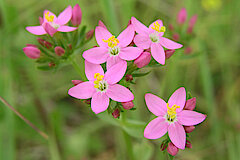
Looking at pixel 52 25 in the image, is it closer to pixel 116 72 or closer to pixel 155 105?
pixel 116 72

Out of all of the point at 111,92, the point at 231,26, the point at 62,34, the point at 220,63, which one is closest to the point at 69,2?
the point at 62,34

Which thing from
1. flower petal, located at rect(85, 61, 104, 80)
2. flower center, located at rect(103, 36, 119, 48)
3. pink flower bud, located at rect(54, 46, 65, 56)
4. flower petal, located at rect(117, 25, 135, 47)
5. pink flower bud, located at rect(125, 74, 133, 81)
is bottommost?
pink flower bud, located at rect(125, 74, 133, 81)

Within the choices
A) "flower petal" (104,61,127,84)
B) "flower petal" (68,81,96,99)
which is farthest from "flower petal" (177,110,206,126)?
"flower petal" (68,81,96,99)

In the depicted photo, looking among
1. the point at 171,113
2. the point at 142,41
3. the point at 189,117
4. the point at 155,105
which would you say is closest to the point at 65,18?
the point at 142,41

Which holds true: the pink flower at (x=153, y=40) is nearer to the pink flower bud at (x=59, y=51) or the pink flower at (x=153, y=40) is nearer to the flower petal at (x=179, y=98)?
the flower petal at (x=179, y=98)

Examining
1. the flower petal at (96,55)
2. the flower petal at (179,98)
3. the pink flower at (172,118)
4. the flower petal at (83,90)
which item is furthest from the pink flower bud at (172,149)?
the flower petal at (96,55)

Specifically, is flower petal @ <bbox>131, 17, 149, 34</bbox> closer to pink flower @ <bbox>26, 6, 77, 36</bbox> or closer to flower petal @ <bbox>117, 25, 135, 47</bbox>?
flower petal @ <bbox>117, 25, 135, 47</bbox>

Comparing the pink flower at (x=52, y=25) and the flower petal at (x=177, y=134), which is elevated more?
the pink flower at (x=52, y=25)
